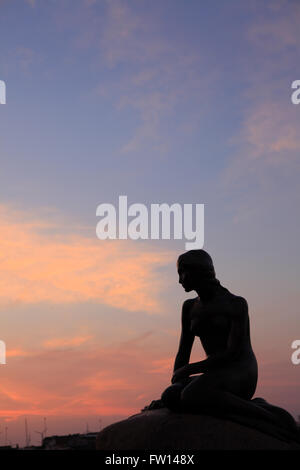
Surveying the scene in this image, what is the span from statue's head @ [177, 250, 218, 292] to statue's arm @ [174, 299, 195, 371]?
23.2 inches

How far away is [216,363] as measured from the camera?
9164mm

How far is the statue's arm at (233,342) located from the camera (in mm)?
9172

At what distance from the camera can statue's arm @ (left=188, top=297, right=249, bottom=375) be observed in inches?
361

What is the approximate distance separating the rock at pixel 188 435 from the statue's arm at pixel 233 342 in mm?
858

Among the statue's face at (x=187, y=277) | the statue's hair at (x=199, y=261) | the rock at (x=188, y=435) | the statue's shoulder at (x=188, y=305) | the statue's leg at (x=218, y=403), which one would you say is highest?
the statue's hair at (x=199, y=261)

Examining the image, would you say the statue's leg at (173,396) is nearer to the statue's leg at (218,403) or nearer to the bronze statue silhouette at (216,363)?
the bronze statue silhouette at (216,363)

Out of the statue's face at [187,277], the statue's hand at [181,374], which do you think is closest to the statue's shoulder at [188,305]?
the statue's face at [187,277]

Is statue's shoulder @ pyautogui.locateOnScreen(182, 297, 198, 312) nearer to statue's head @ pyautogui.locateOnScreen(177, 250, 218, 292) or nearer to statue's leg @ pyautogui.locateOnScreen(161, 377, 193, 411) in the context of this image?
statue's head @ pyautogui.locateOnScreen(177, 250, 218, 292)

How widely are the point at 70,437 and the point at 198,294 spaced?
27932 mm

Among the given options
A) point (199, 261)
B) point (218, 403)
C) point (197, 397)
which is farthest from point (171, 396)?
point (199, 261)

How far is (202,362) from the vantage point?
924cm
